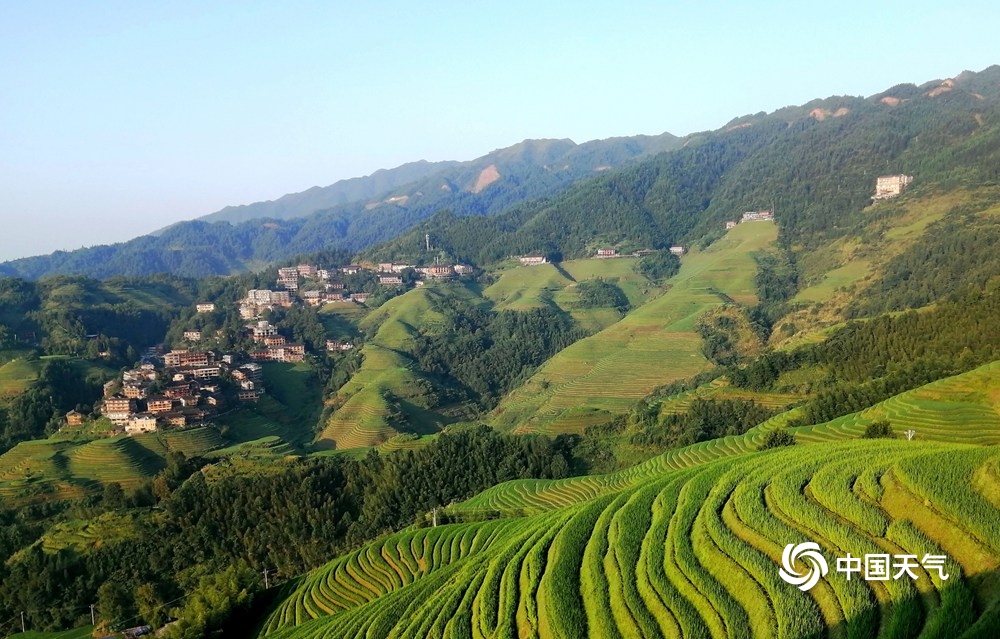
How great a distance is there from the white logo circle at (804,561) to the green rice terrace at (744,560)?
10cm

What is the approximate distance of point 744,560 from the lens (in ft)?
36.3

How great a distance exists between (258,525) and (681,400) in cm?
2306

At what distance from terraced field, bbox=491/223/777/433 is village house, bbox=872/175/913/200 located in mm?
21903

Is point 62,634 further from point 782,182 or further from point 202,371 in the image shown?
point 782,182

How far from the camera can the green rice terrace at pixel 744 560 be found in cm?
923

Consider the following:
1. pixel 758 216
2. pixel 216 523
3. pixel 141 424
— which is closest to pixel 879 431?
pixel 216 523

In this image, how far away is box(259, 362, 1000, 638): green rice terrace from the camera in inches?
364

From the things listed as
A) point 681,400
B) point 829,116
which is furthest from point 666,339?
point 829,116

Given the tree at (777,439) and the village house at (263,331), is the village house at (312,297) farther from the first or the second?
the tree at (777,439)

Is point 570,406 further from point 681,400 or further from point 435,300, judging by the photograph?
point 435,300

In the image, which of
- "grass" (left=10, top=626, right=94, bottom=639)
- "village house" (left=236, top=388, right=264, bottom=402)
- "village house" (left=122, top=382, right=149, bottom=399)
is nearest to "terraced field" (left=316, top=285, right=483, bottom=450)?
"village house" (left=236, top=388, right=264, bottom=402)

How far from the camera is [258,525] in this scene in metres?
30.3

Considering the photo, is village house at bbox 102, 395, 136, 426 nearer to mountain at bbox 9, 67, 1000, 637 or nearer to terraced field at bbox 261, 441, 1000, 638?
mountain at bbox 9, 67, 1000, 637

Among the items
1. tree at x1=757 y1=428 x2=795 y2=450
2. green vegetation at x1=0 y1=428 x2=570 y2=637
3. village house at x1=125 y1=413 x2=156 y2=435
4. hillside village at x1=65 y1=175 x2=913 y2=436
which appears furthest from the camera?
hillside village at x1=65 y1=175 x2=913 y2=436
